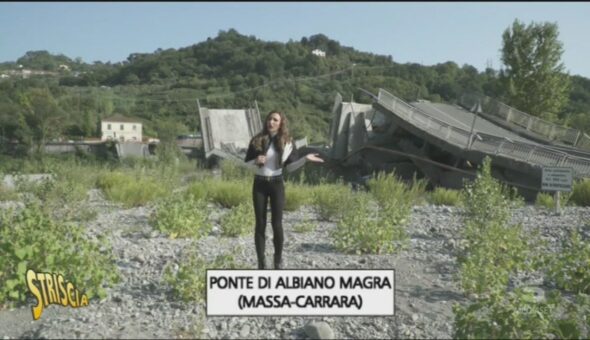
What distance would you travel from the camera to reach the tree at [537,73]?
3219 centimetres

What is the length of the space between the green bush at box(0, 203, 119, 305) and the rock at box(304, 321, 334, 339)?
1864 mm

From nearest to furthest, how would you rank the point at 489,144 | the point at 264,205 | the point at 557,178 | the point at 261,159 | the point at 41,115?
the point at 261,159
the point at 264,205
the point at 557,178
the point at 489,144
the point at 41,115

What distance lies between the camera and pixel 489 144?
1811 centimetres

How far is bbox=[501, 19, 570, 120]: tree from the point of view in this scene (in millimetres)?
32188

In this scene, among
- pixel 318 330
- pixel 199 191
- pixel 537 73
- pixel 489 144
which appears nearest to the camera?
pixel 318 330

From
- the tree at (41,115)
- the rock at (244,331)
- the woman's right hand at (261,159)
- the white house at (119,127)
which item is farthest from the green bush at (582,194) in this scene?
the white house at (119,127)

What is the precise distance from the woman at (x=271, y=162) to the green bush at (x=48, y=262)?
1515 mm

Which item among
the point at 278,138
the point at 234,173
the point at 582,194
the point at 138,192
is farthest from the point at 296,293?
the point at 582,194

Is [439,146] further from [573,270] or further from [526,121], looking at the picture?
[573,270]

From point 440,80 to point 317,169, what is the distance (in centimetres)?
4367

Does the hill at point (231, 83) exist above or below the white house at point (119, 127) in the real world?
above

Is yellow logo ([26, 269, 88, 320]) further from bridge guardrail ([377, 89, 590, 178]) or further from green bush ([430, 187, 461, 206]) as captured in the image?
bridge guardrail ([377, 89, 590, 178])

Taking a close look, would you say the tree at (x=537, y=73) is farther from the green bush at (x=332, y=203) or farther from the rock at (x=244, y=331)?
the rock at (x=244, y=331)

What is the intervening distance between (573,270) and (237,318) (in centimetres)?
348
